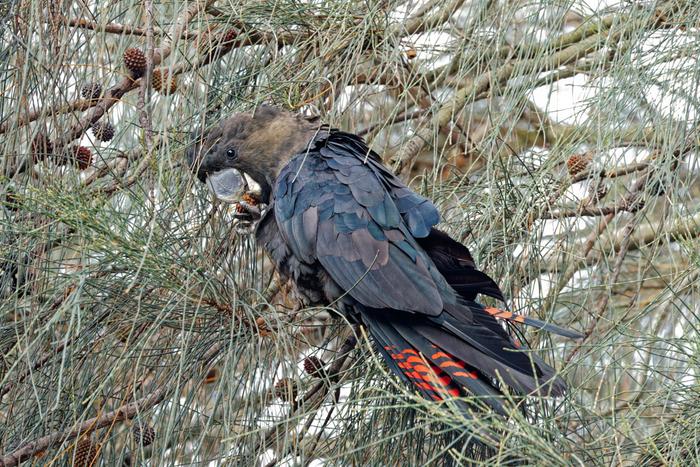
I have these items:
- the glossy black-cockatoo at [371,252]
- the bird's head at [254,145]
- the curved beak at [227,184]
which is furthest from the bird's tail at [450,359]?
the bird's head at [254,145]

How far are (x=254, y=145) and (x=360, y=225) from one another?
1.81 feet

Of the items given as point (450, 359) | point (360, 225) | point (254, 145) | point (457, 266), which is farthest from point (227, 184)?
point (450, 359)

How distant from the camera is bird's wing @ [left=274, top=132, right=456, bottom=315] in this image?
2.16 meters

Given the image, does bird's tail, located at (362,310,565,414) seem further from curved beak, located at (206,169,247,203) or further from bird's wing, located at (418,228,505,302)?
curved beak, located at (206,169,247,203)

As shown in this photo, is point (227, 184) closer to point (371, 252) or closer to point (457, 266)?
point (371, 252)

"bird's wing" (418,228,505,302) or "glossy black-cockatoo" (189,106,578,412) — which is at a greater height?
"bird's wing" (418,228,505,302)

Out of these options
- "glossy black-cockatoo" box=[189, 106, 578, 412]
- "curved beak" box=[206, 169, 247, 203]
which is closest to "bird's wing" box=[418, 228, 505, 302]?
"glossy black-cockatoo" box=[189, 106, 578, 412]

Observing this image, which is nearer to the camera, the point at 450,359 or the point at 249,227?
the point at 450,359

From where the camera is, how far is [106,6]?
80.8 inches

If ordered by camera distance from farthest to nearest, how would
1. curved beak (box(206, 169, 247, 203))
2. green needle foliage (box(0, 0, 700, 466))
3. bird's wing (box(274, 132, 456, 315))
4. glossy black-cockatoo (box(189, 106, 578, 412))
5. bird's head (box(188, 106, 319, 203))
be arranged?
bird's head (box(188, 106, 319, 203)), curved beak (box(206, 169, 247, 203)), bird's wing (box(274, 132, 456, 315)), glossy black-cockatoo (box(189, 106, 578, 412)), green needle foliage (box(0, 0, 700, 466))

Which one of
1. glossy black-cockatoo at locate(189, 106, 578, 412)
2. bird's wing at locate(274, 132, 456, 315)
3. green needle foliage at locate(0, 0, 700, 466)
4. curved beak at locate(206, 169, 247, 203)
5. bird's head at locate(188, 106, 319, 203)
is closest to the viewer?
green needle foliage at locate(0, 0, 700, 466)

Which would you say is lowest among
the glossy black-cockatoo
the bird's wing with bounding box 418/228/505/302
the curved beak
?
the curved beak

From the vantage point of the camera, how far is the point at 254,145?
268 centimetres

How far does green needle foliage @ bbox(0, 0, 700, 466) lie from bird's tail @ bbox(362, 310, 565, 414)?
0.06 meters
